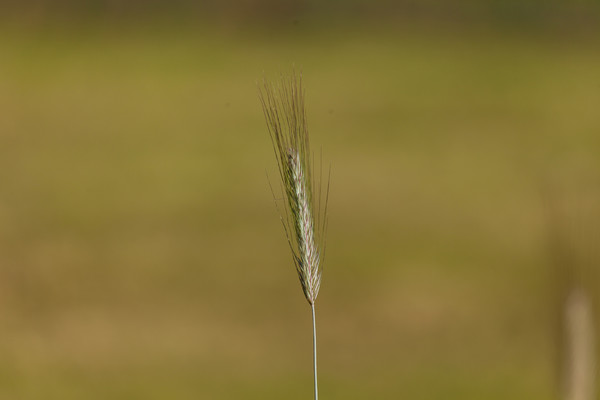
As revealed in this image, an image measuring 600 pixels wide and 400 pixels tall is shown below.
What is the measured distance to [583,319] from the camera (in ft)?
2.57

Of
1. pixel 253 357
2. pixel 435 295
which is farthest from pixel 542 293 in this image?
pixel 253 357

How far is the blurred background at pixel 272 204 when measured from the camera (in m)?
4.30

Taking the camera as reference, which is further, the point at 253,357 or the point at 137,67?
the point at 137,67

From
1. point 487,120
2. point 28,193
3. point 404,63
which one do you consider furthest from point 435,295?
point 404,63

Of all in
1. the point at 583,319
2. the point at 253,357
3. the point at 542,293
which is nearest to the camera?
the point at 583,319

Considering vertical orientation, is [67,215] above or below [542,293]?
above

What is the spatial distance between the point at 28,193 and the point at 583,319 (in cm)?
575

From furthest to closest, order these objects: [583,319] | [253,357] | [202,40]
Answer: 1. [202,40]
2. [253,357]
3. [583,319]

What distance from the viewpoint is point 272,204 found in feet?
19.5

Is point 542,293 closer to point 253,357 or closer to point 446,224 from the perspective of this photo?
point 446,224

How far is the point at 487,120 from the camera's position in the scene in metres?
7.15

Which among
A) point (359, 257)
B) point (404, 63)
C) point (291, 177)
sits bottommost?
point (359, 257)

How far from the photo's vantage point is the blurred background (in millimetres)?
4305

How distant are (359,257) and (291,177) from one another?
4.51 meters
